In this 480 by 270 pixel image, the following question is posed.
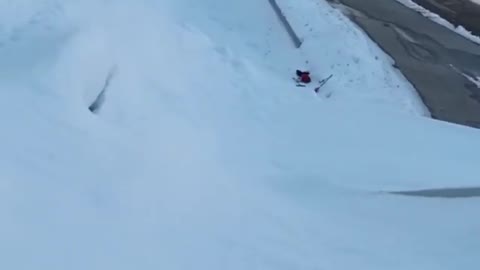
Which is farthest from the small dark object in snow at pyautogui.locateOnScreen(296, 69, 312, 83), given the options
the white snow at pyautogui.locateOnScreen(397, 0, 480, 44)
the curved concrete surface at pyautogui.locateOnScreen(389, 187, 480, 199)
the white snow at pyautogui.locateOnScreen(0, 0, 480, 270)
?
the white snow at pyautogui.locateOnScreen(397, 0, 480, 44)

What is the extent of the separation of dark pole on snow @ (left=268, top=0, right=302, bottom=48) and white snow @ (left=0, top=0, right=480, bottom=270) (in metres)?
2.26

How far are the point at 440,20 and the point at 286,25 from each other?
3666mm

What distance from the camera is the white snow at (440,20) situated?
13086 millimetres

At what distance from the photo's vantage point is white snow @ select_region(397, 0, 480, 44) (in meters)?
13.1

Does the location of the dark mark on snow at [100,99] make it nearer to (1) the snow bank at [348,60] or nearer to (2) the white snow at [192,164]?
(2) the white snow at [192,164]

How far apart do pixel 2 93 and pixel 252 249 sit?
2.45 meters

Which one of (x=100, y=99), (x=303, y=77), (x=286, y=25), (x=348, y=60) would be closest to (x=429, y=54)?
(x=348, y=60)

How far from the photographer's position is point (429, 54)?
11789 mm

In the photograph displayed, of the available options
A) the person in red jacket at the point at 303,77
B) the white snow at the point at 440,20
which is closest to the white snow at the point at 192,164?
the person in red jacket at the point at 303,77

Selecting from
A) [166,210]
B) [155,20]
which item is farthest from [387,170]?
[155,20]

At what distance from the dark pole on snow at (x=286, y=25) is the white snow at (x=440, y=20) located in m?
3.31

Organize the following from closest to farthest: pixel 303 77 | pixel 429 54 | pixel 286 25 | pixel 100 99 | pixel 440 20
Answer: pixel 100 99 → pixel 303 77 → pixel 429 54 → pixel 286 25 → pixel 440 20

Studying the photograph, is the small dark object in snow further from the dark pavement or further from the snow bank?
the dark pavement

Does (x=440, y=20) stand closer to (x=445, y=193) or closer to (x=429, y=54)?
(x=429, y=54)
